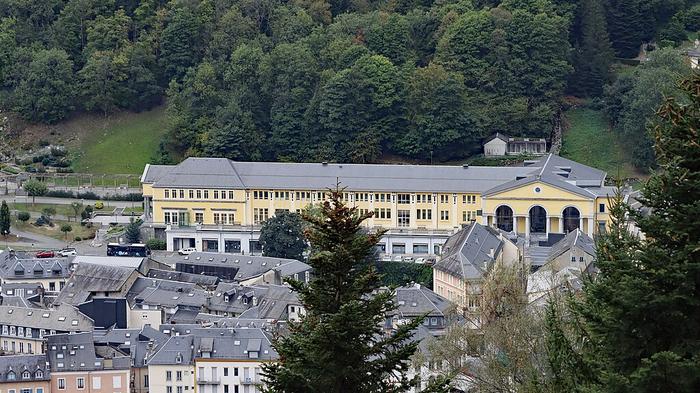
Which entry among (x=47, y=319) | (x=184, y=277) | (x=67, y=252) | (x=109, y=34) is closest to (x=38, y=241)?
(x=67, y=252)

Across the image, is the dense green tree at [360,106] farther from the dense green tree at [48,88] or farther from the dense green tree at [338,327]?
the dense green tree at [338,327]

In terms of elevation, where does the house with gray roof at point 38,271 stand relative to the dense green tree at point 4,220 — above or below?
below

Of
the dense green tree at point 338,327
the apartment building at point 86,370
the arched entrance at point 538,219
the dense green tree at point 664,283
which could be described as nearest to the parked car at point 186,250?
the arched entrance at point 538,219

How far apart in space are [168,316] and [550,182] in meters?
21.3

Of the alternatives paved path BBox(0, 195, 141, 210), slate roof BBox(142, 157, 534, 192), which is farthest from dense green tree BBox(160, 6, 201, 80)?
slate roof BBox(142, 157, 534, 192)

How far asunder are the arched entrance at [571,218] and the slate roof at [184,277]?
17.3 meters

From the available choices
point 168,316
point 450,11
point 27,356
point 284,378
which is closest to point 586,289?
point 284,378

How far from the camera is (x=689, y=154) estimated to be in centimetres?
1347

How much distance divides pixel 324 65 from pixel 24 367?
3885 centimetres

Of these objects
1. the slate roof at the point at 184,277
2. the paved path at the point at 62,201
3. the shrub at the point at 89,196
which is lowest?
the slate roof at the point at 184,277

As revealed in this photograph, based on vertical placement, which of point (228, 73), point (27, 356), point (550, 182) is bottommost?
point (27, 356)

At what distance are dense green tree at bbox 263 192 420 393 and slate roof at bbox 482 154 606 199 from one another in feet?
183

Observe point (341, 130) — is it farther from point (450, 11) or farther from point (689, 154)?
point (689, 154)

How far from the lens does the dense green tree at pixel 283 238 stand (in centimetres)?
6800
